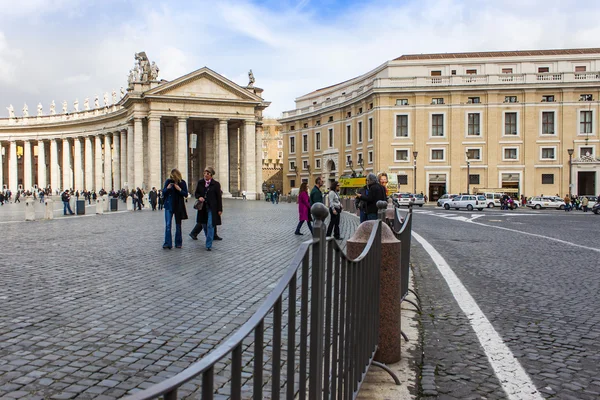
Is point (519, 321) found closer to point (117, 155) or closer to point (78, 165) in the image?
point (117, 155)

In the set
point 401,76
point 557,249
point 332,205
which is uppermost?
point 401,76

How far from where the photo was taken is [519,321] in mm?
5801

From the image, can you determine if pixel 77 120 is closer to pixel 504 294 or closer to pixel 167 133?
pixel 167 133

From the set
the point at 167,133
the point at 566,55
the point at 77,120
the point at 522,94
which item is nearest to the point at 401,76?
the point at 522,94

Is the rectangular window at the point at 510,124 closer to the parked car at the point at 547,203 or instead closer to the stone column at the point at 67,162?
the parked car at the point at 547,203

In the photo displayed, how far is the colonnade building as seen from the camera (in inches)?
2352

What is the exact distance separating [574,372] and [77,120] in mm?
83362

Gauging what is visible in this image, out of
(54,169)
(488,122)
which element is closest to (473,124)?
(488,122)

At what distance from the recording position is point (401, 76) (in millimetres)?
59688

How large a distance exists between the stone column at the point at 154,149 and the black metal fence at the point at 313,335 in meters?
57.6

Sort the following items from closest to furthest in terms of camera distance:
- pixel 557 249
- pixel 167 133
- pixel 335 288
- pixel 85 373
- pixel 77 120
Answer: pixel 335 288 < pixel 85 373 < pixel 557 249 < pixel 167 133 < pixel 77 120

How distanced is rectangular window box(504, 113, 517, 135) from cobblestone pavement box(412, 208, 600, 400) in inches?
1877

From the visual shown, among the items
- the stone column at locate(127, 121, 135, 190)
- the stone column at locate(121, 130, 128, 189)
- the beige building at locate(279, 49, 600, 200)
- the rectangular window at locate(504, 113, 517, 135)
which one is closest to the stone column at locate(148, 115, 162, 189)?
the stone column at locate(127, 121, 135, 190)

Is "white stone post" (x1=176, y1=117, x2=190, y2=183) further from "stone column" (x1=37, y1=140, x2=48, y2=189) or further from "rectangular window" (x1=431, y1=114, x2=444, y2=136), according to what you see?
"stone column" (x1=37, y1=140, x2=48, y2=189)
